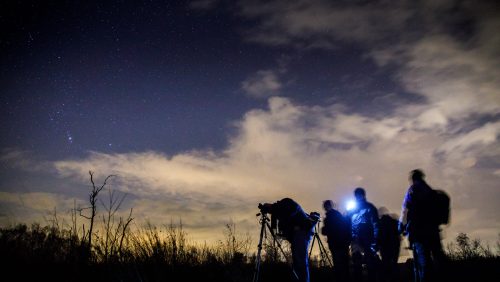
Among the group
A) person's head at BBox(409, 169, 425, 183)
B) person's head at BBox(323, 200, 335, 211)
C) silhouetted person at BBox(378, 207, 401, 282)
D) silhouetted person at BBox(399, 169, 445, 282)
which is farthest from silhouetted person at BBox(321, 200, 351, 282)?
person's head at BBox(409, 169, 425, 183)

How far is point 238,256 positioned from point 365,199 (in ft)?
14.1

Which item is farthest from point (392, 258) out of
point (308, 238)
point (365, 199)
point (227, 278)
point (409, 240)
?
point (227, 278)

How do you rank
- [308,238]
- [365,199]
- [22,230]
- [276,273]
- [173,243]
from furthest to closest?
[276,273]
[365,199]
[173,243]
[308,238]
[22,230]

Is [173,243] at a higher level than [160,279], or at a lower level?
higher

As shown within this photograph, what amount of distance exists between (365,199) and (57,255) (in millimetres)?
7113

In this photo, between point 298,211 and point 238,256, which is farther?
point 238,256

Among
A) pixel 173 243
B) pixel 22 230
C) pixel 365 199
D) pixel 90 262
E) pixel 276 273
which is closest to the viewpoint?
pixel 90 262

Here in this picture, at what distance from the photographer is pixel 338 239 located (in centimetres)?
813

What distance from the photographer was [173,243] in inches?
298

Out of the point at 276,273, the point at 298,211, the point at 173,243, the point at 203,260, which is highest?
the point at 298,211

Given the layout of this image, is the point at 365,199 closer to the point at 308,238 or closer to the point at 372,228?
the point at 372,228

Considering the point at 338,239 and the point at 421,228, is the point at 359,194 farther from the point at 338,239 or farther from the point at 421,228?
the point at 421,228

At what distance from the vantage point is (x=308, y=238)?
21.7ft

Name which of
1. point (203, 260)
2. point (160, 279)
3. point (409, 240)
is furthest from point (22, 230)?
point (409, 240)
